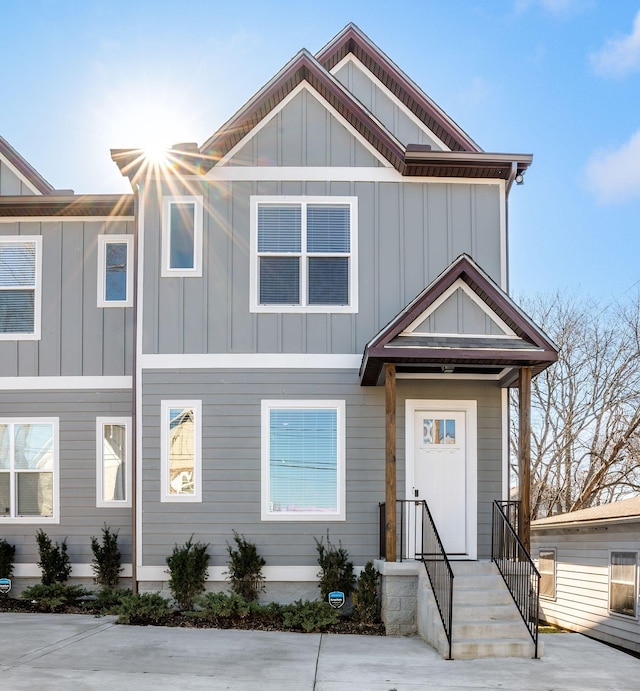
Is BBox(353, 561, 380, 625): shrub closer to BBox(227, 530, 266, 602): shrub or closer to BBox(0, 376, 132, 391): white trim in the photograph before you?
BBox(227, 530, 266, 602): shrub

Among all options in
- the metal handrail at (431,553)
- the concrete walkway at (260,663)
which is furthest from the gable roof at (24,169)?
the metal handrail at (431,553)

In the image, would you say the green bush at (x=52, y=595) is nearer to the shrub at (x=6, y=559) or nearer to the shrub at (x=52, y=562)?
the shrub at (x=52, y=562)

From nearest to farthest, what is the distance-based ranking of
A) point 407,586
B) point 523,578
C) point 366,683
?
point 366,683 < point 523,578 < point 407,586

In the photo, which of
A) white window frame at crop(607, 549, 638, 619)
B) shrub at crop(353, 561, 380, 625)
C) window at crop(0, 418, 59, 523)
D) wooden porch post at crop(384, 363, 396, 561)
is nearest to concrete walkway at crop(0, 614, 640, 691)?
shrub at crop(353, 561, 380, 625)

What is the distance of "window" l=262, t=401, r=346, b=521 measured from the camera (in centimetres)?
1066

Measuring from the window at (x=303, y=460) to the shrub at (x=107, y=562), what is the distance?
228 cm

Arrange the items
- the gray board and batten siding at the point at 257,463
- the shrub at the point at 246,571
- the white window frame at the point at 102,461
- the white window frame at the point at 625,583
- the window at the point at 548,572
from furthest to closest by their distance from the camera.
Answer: the window at the point at 548,572 < the white window frame at the point at 625,583 < the white window frame at the point at 102,461 < the gray board and batten siding at the point at 257,463 < the shrub at the point at 246,571

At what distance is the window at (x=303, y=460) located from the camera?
10656mm

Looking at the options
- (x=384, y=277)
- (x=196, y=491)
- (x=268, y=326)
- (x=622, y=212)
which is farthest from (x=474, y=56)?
(x=622, y=212)

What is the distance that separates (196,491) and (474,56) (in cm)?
800

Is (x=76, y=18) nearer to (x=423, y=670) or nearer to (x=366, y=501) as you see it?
(x=366, y=501)

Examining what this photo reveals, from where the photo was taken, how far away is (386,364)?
9.77 meters

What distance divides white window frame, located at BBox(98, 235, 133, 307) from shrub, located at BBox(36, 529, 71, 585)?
137 inches

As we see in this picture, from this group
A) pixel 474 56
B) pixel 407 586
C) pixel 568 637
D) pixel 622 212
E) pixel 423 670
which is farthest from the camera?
pixel 622 212
